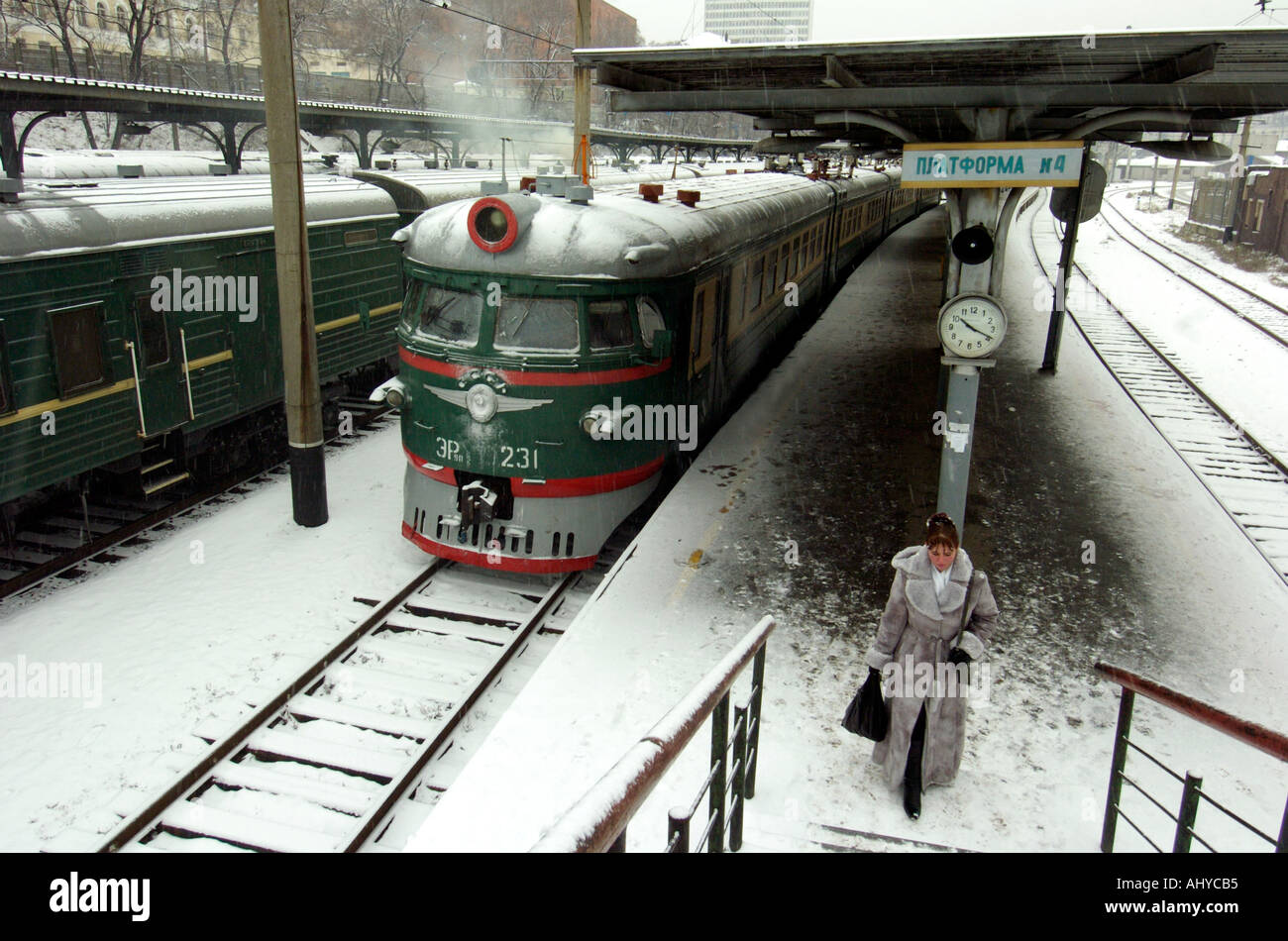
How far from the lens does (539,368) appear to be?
7.76m

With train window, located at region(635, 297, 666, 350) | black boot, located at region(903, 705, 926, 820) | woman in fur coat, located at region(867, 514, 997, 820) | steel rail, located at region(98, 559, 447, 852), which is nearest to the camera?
woman in fur coat, located at region(867, 514, 997, 820)

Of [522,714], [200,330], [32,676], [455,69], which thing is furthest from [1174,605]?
[455,69]

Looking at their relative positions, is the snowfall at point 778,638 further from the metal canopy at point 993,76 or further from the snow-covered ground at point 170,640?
the metal canopy at point 993,76

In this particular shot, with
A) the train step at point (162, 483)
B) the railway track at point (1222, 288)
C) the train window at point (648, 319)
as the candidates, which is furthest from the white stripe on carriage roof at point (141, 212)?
the railway track at point (1222, 288)

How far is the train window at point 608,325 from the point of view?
785 cm

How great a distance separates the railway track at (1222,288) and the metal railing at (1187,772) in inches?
743

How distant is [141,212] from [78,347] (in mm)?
1557

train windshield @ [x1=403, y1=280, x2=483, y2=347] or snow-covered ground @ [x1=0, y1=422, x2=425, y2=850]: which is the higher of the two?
train windshield @ [x1=403, y1=280, x2=483, y2=347]
